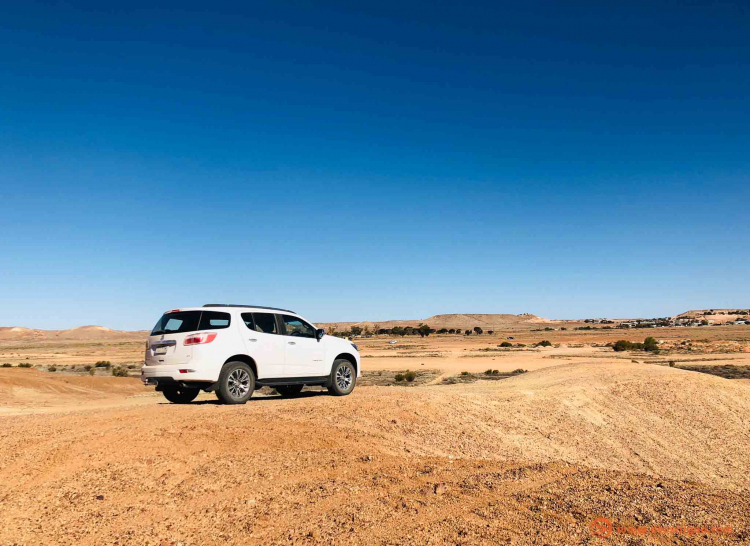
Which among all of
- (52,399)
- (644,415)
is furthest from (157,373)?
(52,399)

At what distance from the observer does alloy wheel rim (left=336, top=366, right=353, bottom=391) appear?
14690 mm

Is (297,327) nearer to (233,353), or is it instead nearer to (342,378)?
(342,378)

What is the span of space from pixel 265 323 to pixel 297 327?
3.12 ft

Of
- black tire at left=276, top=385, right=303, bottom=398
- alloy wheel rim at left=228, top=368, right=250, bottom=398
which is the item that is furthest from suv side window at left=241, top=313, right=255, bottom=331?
black tire at left=276, top=385, right=303, bottom=398

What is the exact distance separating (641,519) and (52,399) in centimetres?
2684

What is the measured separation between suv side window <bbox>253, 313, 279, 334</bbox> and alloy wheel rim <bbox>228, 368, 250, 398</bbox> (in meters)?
1.04

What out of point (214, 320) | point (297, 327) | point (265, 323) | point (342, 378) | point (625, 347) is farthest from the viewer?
point (625, 347)

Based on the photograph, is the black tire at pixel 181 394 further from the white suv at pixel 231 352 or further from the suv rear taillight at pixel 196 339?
the suv rear taillight at pixel 196 339

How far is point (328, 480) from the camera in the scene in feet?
27.4

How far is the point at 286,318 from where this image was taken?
544 inches

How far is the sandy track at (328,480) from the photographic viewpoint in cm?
677

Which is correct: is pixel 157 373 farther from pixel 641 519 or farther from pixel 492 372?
pixel 492 372

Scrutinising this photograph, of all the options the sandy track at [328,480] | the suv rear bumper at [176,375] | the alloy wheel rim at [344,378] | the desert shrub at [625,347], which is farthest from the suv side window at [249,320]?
the desert shrub at [625,347]

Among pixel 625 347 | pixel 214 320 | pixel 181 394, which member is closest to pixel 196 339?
pixel 214 320
